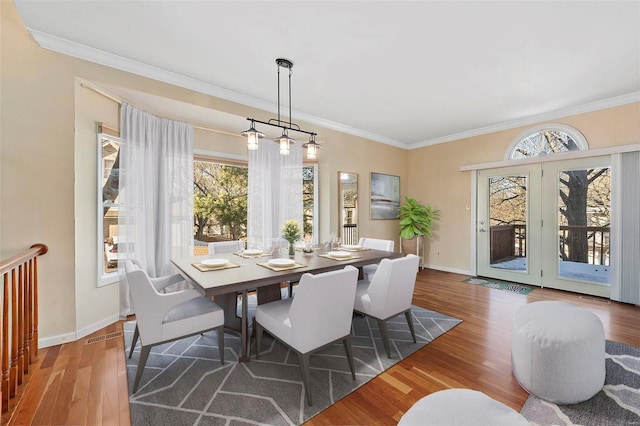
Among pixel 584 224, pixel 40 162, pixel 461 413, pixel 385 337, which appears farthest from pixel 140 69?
pixel 584 224

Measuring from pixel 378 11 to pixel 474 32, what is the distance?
35.3 inches

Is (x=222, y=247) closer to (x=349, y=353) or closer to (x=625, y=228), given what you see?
(x=349, y=353)

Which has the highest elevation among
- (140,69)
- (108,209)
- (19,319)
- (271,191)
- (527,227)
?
(140,69)

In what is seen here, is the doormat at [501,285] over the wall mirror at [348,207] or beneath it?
beneath

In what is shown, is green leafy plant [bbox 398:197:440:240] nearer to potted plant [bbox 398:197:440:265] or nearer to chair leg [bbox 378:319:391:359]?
potted plant [bbox 398:197:440:265]

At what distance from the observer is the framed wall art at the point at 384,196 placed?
5293mm

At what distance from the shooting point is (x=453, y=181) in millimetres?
5215

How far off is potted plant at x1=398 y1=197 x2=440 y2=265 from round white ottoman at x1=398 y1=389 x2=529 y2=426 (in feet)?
14.1

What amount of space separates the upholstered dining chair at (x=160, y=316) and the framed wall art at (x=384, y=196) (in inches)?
151

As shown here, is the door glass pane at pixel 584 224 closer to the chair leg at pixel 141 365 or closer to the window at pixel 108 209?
the chair leg at pixel 141 365

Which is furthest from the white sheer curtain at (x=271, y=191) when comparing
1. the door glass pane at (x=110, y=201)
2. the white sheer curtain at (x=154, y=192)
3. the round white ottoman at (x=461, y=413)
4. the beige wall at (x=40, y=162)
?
the round white ottoman at (x=461, y=413)

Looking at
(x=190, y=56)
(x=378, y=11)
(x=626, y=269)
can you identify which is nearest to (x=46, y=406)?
(x=190, y=56)

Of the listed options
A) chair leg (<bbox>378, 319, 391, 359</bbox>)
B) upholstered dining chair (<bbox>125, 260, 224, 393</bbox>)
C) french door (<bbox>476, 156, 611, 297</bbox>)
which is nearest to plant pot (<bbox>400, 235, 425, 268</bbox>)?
french door (<bbox>476, 156, 611, 297</bbox>)

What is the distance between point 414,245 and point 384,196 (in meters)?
1.21
